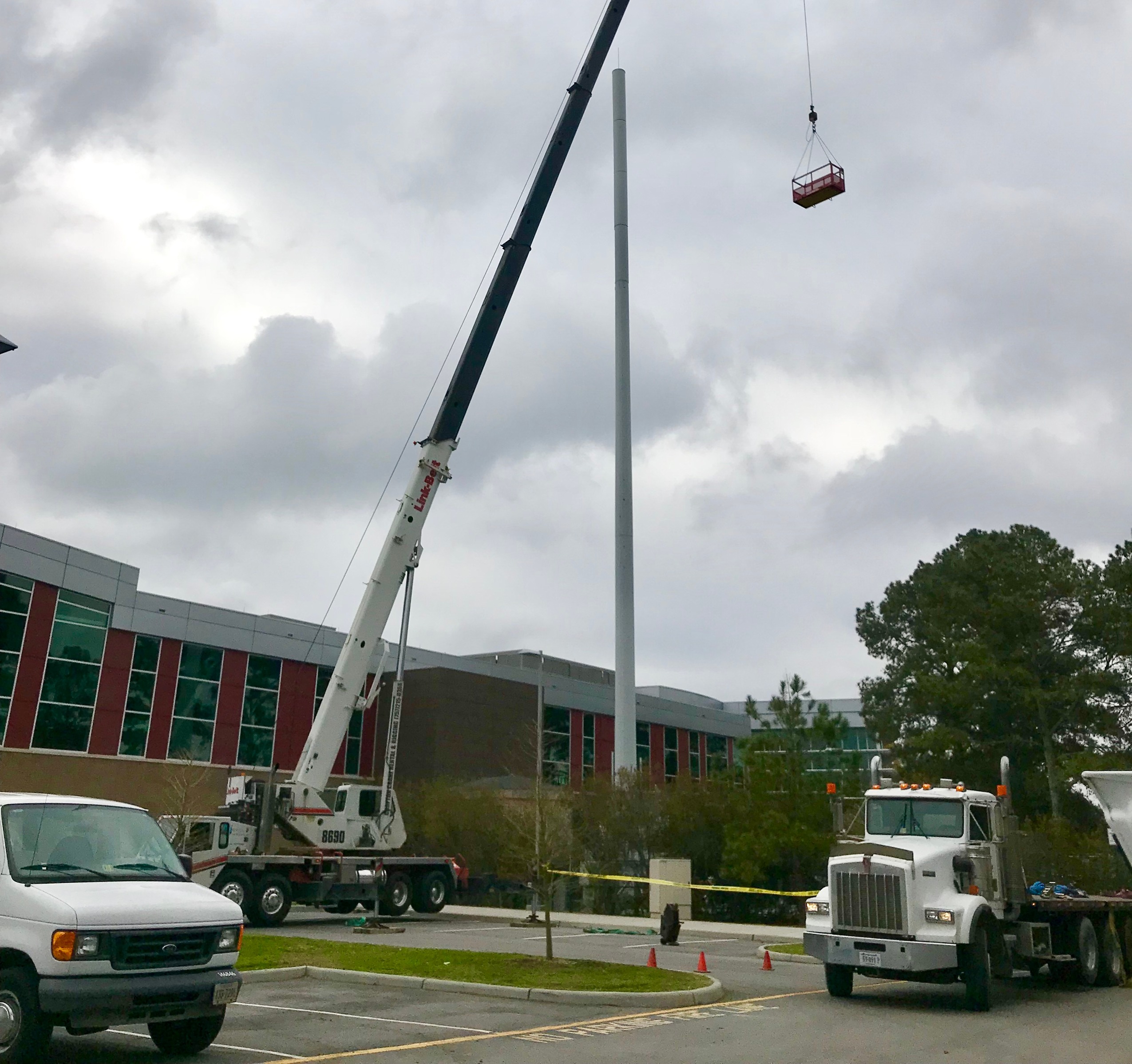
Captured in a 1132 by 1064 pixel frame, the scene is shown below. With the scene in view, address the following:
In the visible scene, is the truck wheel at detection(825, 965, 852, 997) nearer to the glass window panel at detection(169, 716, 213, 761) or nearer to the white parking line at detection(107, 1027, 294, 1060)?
the white parking line at detection(107, 1027, 294, 1060)

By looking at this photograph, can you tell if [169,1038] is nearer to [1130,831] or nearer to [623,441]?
[1130,831]

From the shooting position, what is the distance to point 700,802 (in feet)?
103

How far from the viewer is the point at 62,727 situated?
36812 mm

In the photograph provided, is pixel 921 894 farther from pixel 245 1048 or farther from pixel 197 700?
pixel 197 700

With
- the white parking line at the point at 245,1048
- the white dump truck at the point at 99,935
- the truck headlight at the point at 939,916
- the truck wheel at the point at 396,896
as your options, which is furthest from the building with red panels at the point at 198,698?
the white dump truck at the point at 99,935

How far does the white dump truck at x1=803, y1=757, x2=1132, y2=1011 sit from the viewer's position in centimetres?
1239

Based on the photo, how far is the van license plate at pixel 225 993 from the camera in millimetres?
8094

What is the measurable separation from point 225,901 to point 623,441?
26407 mm

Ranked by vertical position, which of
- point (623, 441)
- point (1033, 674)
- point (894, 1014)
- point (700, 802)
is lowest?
point (894, 1014)

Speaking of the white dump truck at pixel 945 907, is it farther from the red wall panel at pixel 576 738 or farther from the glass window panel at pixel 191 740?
the red wall panel at pixel 576 738

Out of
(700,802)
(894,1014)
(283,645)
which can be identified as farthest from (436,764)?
(894,1014)

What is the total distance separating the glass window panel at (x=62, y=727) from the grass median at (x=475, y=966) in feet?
74.3

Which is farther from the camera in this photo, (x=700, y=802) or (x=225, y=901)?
(x=700, y=802)

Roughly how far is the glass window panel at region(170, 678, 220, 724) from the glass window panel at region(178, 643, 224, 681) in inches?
9.9
